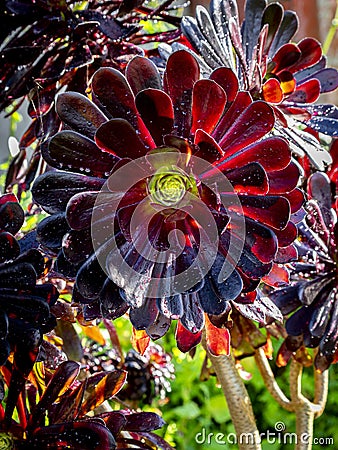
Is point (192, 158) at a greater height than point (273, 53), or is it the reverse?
point (273, 53)

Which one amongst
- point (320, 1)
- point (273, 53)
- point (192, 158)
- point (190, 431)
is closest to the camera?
point (192, 158)

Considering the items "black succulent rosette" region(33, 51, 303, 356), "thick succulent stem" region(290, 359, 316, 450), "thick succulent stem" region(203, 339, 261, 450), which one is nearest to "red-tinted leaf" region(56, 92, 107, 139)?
"black succulent rosette" region(33, 51, 303, 356)

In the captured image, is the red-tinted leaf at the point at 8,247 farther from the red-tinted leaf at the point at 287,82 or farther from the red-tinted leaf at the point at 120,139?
the red-tinted leaf at the point at 287,82

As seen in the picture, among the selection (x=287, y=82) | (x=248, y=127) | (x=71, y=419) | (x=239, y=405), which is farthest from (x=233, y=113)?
(x=239, y=405)

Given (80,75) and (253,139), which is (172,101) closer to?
(253,139)

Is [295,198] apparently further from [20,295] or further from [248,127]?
[20,295]

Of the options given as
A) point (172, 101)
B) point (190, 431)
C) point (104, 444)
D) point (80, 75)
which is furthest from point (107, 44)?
point (190, 431)
